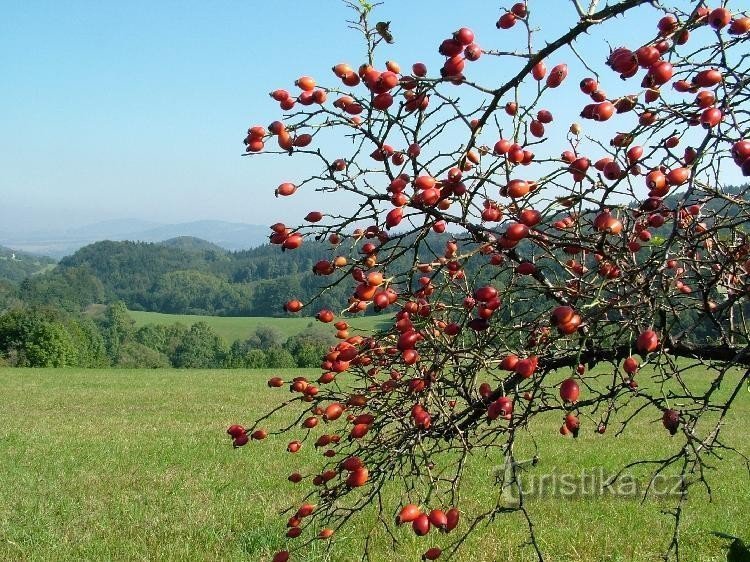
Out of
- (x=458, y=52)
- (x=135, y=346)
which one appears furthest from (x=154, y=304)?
(x=458, y=52)

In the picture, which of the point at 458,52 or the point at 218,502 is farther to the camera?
the point at 218,502

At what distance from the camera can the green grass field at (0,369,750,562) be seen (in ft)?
16.3

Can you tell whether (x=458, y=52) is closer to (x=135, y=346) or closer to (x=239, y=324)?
(x=135, y=346)

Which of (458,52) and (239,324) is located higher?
(458,52)

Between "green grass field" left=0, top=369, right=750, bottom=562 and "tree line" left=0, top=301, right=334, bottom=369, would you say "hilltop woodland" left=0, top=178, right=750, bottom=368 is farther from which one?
"green grass field" left=0, top=369, right=750, bottom=562

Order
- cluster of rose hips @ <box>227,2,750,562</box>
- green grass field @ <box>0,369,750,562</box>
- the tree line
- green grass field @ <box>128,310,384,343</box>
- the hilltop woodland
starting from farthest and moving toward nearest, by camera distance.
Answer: green grass field @ <box>128,310,384,343</box>
the hilltop woodland
the tree line
green grass field @ <box>0,369,750,562</box>
cluster of rose hips @ <box>227,2,750,562</box>

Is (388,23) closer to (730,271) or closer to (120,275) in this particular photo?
(730,271)

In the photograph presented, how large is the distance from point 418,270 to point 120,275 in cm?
10620

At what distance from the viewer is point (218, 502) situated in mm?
6527

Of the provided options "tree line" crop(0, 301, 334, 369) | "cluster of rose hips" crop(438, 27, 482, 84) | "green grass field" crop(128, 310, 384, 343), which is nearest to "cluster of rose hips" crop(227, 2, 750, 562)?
"cluster of rose hips" crop(438, 27, 482, 84)

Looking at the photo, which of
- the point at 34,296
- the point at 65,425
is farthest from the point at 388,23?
the point at 34,296

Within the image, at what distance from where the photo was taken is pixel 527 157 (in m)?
1.72

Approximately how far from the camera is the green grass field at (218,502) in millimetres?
4969

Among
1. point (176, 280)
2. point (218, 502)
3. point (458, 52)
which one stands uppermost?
point (458, 52)
